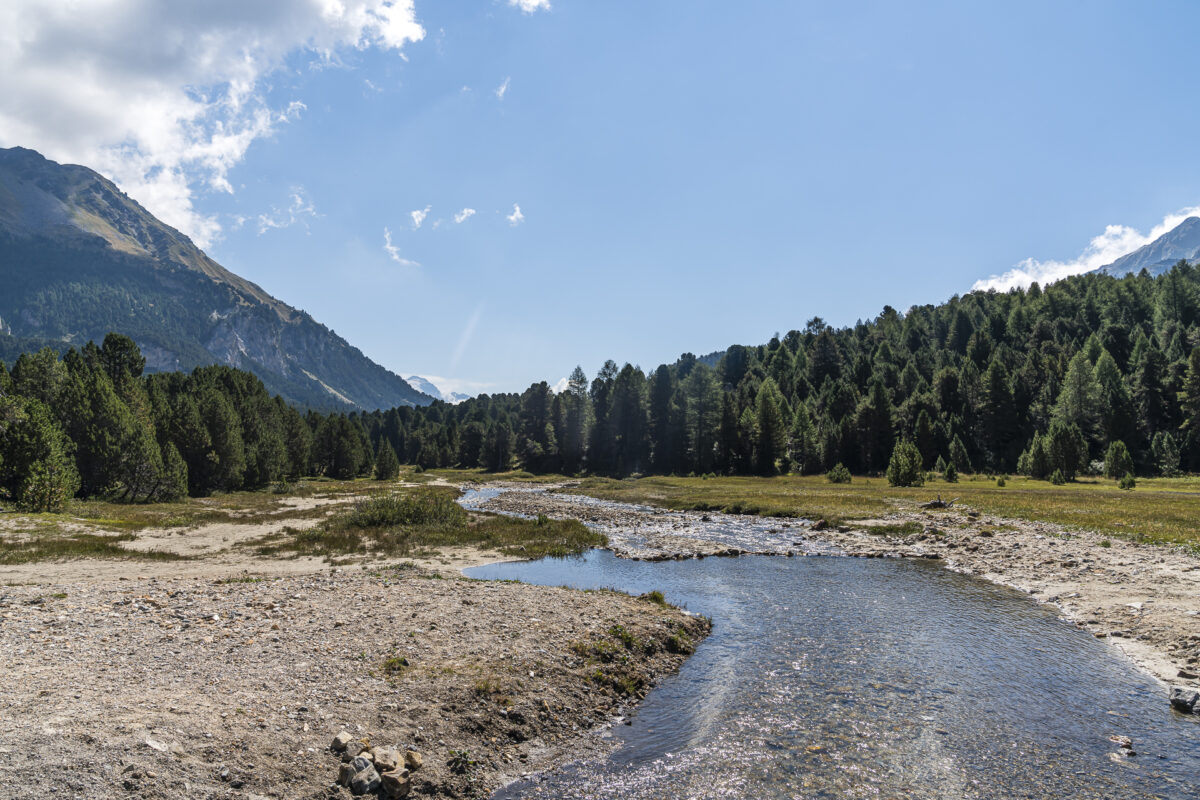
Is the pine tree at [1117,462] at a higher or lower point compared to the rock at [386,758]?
higher

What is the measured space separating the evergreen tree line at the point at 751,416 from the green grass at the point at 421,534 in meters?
26.6

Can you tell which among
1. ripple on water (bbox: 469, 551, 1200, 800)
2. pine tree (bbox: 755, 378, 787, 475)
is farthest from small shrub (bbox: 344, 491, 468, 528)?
pine tree (bbox: 755, 378, 787, 475)

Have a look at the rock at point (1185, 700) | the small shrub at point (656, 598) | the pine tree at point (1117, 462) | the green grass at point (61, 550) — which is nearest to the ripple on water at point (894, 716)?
the rock at point (1185, 700)

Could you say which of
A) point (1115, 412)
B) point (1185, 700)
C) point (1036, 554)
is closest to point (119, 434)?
point (1185, 700)

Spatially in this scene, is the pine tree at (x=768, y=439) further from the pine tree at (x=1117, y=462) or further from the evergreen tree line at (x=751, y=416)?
the pine tree at (x=1117, y=462)

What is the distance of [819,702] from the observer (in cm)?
1447

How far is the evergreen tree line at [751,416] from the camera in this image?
62.0 m

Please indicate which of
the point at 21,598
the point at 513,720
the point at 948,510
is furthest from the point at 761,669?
the point at 948,510

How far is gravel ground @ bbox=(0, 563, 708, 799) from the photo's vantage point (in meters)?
9.12

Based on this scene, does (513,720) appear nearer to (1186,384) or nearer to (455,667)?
(455,667)

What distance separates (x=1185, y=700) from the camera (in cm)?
1390

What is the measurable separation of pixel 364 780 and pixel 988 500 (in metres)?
65.3

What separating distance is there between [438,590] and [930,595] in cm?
2164

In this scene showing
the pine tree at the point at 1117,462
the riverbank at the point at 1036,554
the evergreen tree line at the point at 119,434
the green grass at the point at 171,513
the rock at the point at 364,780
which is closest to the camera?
the rock at the point at 364,780
